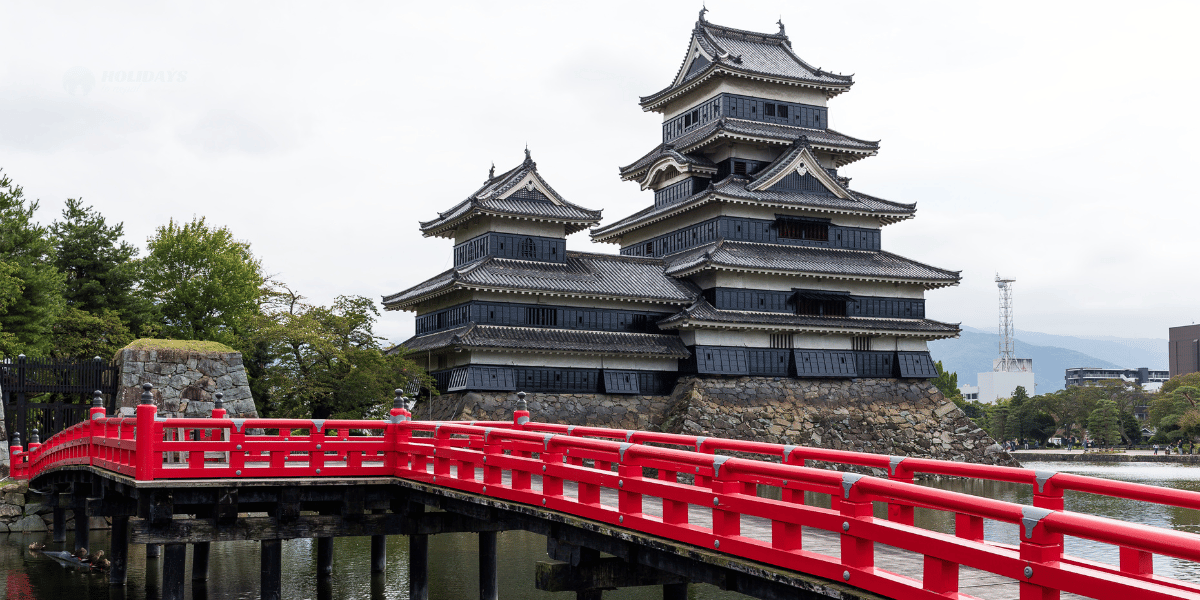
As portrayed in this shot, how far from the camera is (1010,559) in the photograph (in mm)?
7051

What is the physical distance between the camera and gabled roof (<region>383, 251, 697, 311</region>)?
43062 millimetres

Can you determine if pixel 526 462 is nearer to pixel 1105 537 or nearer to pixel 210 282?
pixel 1105 537

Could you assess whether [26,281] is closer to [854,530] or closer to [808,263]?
[808,263]

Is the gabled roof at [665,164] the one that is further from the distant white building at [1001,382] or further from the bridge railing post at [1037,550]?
the distant white building at [1001,382]

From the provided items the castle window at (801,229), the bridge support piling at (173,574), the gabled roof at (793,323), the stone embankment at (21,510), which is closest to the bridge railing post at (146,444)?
the bridge support piling at (173,574)

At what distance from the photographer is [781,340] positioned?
48.8m

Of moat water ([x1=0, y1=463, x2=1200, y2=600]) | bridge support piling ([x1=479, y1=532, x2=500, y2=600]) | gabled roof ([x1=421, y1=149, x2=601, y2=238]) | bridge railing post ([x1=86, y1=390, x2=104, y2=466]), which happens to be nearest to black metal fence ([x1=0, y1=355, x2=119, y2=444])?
moat water ([x1=0, y1=463, x2=1200, y2=600])

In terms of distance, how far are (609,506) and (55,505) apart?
71.0 ft

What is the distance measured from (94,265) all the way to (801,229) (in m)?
34.9

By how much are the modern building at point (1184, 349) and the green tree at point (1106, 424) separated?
78550 mm

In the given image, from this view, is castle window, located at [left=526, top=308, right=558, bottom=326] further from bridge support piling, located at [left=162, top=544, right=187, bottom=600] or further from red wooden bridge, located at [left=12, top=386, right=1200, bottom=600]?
bridge support piling, located at [left=162, top=544, right=187, bottom=600]

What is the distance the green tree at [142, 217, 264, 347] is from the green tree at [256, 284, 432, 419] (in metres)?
3.89

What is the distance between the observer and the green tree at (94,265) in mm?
46438

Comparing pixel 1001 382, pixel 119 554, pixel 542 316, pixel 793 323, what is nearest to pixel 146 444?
pixel 119 554
